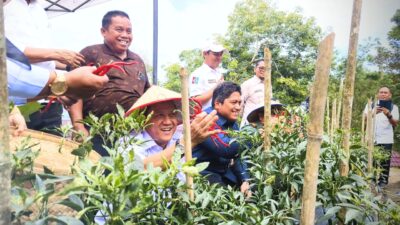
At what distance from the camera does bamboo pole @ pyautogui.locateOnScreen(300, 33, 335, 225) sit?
76cm

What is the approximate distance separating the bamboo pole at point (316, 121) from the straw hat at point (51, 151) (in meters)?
0.48

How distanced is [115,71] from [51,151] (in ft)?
3.31

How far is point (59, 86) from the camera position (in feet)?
4.11

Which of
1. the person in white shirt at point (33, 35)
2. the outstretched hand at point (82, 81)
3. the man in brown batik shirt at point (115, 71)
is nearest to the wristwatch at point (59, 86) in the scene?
the outstretched hand at point (82, 81)

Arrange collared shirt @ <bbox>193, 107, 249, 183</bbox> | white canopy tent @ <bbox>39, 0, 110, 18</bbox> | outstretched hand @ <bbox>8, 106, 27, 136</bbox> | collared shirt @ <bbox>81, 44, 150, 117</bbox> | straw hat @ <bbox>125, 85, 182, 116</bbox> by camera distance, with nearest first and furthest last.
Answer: outstretched hand @ <bbox>8, 106, 27, 136</bbox> < straw hat @ <bbox>125, 85, 182, 116</bbox> < collared shirt @ <bbox>193, 107, 249, 183</bbox> < collared shirt @ <bbox>81, 44, 150, 117</bbox> < white canopy tent @ <bbox>39, 0, 110, 18</bbox>

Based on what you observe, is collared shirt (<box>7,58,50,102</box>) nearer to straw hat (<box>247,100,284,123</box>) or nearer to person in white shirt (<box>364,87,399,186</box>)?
straw hat (<box>247,100,284,123</box>)

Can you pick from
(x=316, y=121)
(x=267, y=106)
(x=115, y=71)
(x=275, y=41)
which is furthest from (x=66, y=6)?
(x=275, y=41)

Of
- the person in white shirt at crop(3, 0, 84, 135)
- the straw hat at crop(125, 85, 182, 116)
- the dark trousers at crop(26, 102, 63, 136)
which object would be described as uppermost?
the person in white shirt at crop(3, 0, 84, 135)

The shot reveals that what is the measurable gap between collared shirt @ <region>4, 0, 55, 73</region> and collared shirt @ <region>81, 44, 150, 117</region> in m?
0.33

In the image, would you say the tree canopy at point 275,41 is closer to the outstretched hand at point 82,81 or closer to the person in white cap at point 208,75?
the person in white cap at point 208,75

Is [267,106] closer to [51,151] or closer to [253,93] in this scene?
[51,151]

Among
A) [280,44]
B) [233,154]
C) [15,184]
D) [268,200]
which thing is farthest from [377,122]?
[280,44]

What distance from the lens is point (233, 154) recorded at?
1.59 m

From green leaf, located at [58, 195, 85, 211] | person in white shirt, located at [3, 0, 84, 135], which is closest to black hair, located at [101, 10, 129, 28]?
person in white shirt, located at [3, 0, 84, 135]
